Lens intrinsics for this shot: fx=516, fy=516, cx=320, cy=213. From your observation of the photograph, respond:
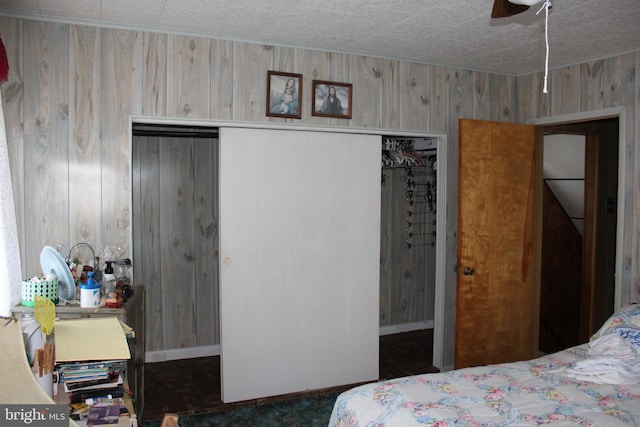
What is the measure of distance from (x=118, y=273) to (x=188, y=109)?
114 cm

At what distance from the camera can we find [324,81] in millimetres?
3748

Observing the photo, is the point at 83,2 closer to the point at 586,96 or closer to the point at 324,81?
the point at 324,81

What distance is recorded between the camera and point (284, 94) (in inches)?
143

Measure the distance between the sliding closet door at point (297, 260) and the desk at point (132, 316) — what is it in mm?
571

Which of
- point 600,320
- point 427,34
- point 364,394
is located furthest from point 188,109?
point 600,320

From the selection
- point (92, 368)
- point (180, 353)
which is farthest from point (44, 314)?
point (180, 353)

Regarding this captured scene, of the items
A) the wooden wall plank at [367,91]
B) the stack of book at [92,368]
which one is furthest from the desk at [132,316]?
the wooden wall plank at [367,91]

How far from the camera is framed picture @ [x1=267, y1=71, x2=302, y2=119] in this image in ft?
11.8

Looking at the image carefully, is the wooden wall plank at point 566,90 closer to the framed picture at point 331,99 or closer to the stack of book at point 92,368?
the framed picture at point 331,99

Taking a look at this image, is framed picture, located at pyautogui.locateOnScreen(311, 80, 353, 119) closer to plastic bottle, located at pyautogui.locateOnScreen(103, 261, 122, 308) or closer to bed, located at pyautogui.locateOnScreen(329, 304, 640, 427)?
plastic bottle, located at pyautogui.locateOnScreen(103, 261, 122, 308)

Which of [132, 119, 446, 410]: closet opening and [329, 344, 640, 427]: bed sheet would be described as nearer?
[329, 344, 640, 427]: bed sheet

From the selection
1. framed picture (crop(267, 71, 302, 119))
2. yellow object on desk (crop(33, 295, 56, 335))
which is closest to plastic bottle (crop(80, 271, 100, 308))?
yellow object on desk (crop(33, 295, 56, 335))

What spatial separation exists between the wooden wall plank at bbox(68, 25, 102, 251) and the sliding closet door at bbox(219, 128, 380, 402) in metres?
0.80

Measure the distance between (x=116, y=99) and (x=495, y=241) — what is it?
2.98 meters
